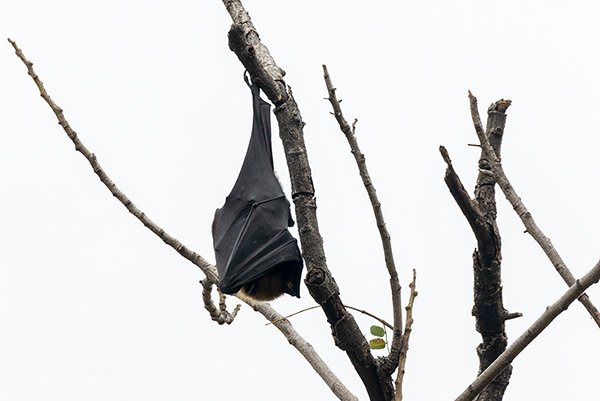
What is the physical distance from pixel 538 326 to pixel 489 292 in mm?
1980

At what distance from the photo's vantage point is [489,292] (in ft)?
20.7

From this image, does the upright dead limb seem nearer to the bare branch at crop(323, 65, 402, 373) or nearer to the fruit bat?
the bare branch at crop(323, 65, 402, 373)

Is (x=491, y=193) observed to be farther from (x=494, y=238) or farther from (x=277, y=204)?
(x=277, y=204)

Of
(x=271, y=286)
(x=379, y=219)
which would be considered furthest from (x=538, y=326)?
(x=271, y=286)

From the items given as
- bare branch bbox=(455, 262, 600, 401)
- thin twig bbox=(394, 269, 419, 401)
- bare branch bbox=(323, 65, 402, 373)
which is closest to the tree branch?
thin twig bbox=(394, 269, 419, 401)

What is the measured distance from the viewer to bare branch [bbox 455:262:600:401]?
414cm

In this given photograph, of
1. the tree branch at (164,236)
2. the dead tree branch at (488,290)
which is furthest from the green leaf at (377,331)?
the dead tree branch at (488,290)

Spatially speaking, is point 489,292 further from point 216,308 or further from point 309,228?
point 216,308

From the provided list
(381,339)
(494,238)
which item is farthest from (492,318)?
(381,339)

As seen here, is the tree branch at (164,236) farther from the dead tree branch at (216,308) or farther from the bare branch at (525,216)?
the bare branch at (525,216)

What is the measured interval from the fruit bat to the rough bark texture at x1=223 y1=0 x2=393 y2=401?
200 cm

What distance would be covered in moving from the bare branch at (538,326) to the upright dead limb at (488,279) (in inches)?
54.3

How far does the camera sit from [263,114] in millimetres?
7961

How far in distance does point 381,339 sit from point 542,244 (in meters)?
1.11
